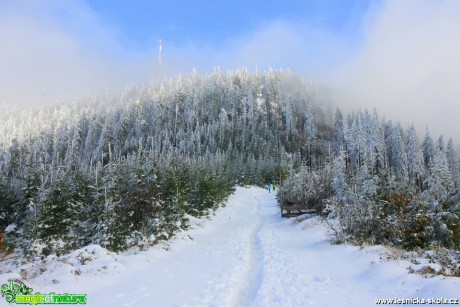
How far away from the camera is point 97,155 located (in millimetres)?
114875

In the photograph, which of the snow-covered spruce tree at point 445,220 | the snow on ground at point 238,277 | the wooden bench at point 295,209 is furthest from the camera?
the wooden bench at point 295,209

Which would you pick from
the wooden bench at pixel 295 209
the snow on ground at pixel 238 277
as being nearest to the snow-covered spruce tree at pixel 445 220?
the snow on ground at pixel 238 277

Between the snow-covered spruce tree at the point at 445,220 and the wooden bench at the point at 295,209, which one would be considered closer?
the snow-covered spruce tree at the point at 445,220

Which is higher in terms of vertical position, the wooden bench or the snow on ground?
the wooden bench

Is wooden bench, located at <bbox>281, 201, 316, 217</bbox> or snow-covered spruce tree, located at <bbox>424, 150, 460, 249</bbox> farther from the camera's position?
wooden bench, located at <bbox>281, 201, 316, 217</bbox>

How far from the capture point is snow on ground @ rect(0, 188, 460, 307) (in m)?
8.31

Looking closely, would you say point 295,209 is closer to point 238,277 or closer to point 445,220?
point 445,220

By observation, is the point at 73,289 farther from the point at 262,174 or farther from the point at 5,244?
the point at 262,174

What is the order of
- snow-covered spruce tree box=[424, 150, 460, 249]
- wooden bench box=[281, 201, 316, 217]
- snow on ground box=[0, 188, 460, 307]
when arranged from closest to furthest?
snow on ground box=[0, 188, 460, 307]
snow-covered spruce tree box=[424, 150, 460, 249]
wooden bench box=[281, 201, 316, 217]

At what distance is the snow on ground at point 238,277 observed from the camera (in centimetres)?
831

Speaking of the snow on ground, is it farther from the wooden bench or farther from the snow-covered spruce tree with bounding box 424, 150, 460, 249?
the wooden bench

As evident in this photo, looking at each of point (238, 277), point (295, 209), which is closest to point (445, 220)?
point (238, 277)

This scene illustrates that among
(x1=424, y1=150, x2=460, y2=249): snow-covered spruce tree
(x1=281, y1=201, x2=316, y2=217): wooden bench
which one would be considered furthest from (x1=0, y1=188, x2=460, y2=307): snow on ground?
(x1=281, y1=201, x2=316, y2=217): wooden bench

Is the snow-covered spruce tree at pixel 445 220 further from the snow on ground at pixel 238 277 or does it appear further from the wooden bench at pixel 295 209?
the wooden bench at pixel 295 209
